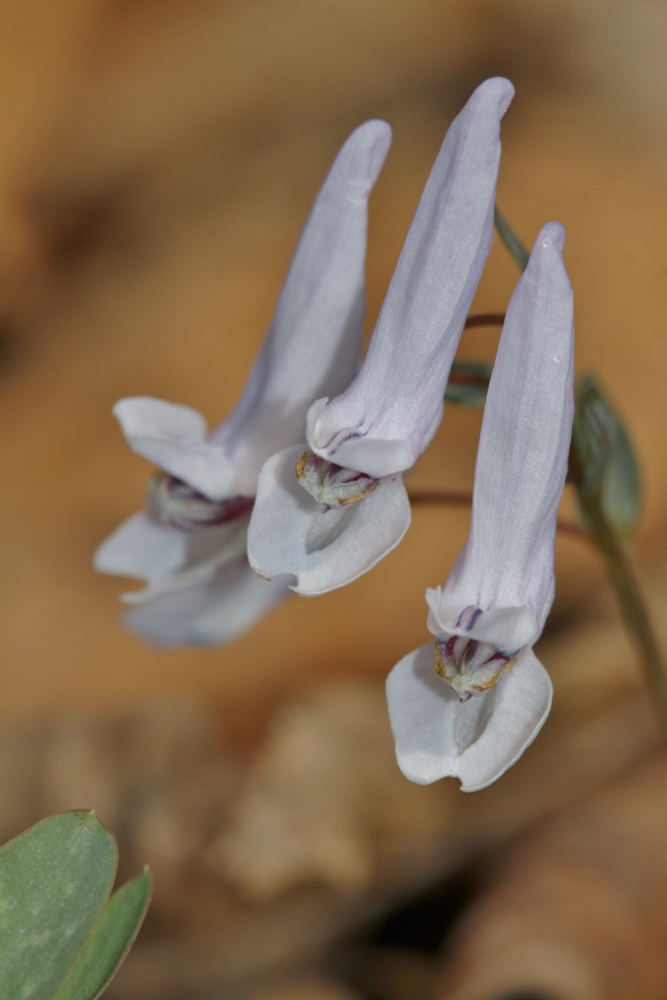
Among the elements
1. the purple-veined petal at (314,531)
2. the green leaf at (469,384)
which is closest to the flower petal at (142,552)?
the purple-veined petal at (314,531)

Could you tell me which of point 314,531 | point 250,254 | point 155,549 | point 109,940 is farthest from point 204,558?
point 250,254

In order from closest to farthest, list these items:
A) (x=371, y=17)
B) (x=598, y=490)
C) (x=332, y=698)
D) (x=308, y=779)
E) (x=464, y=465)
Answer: (x=598, y=490) → (x=308, y=779) → (x=332, y=698) → (x=464, y=465) → (x=371, y=17)

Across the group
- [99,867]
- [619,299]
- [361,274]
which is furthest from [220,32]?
[99,867]

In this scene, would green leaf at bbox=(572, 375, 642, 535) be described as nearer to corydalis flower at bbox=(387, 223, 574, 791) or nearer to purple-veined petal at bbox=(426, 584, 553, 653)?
corydalis flower at bbox=(387, 223, 574, 791)

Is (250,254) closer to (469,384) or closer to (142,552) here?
(142,552)

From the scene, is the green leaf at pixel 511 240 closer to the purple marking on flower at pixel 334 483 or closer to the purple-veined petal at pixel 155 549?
the purple marking on flower at pixel 334 483

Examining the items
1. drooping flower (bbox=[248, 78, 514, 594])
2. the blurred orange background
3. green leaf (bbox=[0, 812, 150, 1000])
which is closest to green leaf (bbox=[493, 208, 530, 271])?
drooping flower (bbox=[248, 78, 514, 594])

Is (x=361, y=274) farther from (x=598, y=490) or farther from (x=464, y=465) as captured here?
(x=464, y=465)
